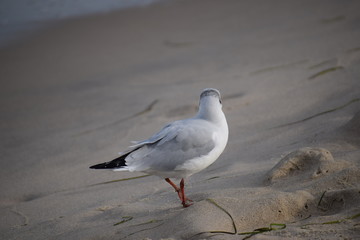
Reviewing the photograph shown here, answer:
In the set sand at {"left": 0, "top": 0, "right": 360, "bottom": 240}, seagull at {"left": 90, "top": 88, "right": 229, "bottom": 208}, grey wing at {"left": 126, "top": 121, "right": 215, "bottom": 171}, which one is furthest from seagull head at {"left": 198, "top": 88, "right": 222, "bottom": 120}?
sand at {"left": 0, "top": 0, "right": 360, "bottom": 240}

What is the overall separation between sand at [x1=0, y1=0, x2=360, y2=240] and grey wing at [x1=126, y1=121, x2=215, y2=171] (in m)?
0.34

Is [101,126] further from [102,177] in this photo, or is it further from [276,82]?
[276,82]

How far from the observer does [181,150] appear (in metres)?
4.12

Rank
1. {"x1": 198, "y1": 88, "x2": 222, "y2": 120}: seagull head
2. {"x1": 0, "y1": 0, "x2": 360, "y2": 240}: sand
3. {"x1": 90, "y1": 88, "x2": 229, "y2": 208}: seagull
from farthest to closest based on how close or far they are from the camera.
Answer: {"x1": 198, "y1": 88, "x2": 222, "y2": 120}: seagull head → {"x1": 90, "y1": 88, "x2": 229, "y2": 208}: seagull → {"x1": 0, "y1": 0, "x2": 360, "y2": 240}: sand

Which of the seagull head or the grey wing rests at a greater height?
the seagull head

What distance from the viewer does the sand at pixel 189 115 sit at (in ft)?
11.5

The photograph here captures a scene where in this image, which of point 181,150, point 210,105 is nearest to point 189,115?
point 210,105

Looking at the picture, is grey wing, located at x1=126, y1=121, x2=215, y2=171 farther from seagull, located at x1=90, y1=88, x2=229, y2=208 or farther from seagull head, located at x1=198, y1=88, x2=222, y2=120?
seagull head, located at x1=198, y1=88, x2=222, y2=120

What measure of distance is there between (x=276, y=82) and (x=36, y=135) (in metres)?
3.50

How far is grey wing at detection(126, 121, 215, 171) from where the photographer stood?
409cm

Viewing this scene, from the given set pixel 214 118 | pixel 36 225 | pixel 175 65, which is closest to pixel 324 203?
pixel 214 118

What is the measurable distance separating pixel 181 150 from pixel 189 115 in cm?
260

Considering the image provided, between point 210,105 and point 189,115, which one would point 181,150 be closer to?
point 210,105

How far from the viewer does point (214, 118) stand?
422cm
